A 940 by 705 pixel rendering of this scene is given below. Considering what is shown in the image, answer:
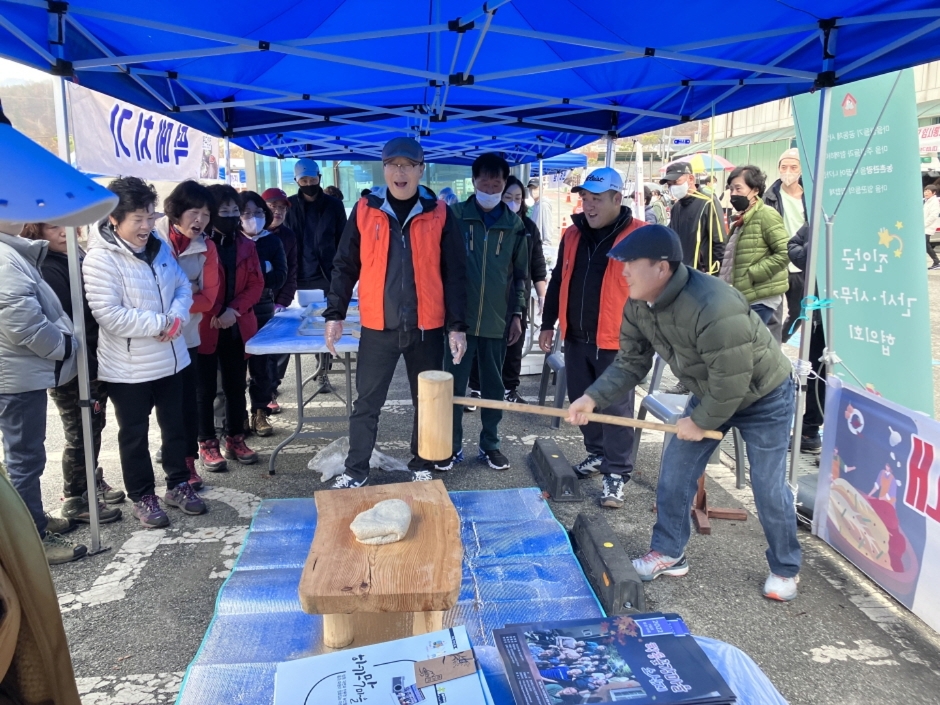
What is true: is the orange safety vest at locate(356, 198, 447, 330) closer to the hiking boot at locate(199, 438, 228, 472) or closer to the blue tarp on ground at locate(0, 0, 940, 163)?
the blue tarp on ground at locate(0, 0, 940, 163)

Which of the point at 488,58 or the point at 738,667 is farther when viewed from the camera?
the point at 488,58

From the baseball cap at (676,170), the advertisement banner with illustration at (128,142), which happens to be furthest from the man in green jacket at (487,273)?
the baseball cap at (676,170)

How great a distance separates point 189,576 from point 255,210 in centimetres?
282

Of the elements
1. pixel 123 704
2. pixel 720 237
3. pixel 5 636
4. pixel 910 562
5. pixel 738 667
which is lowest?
pixel 123 704

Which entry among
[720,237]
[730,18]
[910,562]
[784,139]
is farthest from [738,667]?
[784,139]

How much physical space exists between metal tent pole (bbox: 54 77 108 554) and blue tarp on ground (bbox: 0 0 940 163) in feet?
0.62

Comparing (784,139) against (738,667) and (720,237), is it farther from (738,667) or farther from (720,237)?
(738,667)

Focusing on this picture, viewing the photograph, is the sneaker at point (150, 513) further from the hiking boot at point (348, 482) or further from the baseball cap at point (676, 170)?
the baseball cap at point (676, 170)

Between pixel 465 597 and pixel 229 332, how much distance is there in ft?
8.11

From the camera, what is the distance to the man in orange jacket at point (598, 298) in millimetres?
3666

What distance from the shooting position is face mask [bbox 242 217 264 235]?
4785 millimetres

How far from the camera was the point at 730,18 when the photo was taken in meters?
3.09

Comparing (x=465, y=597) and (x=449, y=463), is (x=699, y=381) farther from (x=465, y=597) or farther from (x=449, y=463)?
(x=449, y=463)

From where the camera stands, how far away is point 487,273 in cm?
422
